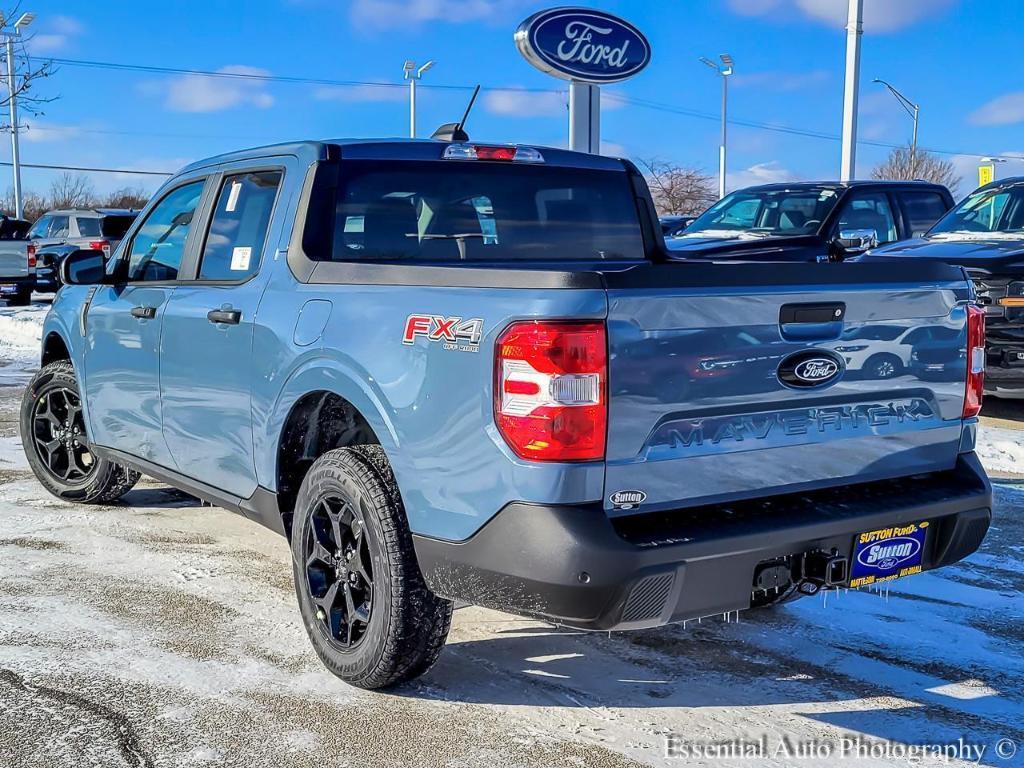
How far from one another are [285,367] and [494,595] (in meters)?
1.25

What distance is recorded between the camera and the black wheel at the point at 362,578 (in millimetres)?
3453

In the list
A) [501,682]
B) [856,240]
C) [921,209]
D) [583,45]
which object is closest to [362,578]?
[501,682]

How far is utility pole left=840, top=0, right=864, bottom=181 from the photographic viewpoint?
16.1m

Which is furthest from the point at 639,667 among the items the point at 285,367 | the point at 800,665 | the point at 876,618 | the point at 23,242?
the point at 23,242

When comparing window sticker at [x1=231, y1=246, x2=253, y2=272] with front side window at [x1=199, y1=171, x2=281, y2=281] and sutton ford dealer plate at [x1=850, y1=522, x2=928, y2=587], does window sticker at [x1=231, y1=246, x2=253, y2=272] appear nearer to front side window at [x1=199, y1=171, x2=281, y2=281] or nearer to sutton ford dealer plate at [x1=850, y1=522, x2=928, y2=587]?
front side window at [x1=199, y1=171, x2=281, y2=281]

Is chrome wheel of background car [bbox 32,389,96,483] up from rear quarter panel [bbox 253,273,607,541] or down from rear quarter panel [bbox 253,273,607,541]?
down

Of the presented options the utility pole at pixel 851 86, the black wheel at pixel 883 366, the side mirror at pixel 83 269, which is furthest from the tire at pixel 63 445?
the utility pole at pixel 851 86

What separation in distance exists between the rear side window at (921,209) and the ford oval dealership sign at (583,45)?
203 inches

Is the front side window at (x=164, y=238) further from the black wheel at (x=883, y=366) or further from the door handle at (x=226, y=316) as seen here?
the black wheel at (x=883, y=366)

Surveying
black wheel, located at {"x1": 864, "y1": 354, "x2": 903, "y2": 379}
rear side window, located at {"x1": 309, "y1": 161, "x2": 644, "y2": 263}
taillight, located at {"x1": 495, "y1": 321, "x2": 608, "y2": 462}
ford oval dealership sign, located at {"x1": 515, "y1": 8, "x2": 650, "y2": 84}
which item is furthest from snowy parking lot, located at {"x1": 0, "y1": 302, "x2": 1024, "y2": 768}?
ford oval dealership sign, located at {"x1": 515, "y1": 8, "x2": 650, "y2": 84}

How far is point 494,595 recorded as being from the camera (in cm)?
317

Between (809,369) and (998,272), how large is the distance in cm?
595

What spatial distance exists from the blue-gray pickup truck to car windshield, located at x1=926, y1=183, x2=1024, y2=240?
19.7ft

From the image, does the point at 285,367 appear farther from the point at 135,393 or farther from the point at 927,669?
the point at 927,669
